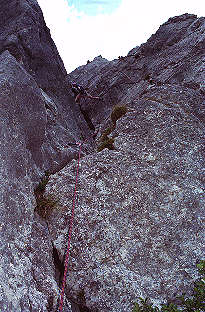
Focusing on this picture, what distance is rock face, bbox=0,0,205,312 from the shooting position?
811cm

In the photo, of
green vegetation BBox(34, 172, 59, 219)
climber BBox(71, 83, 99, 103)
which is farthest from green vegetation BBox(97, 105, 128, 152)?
climber BBox(71, 83, 99, 103)

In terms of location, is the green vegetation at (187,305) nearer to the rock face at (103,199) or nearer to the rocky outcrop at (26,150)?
the rock face at (103,199)

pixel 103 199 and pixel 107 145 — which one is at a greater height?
pixel 107 145

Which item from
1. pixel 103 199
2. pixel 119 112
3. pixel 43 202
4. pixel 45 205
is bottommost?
pixel 103 199

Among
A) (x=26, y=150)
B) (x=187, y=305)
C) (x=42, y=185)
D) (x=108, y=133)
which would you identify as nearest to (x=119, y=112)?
(x=108, y=133)

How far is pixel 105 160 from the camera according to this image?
12391 millimetres

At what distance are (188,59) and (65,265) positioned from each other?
59.3 feet

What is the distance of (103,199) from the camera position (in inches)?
424

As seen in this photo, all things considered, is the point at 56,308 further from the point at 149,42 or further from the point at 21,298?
the point at 149,42

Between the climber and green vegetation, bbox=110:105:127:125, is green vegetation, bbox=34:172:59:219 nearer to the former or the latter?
green vegetation, bbox=110:105:127:125

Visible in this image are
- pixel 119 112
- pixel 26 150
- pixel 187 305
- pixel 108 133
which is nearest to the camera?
pixel 187 305

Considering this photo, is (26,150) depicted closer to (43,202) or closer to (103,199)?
(43,202)

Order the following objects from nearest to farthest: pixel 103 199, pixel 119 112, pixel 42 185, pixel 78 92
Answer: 1. pixel 103 199
2. pixel 42 185
3. pixel 119 112
4. pixel 78 92

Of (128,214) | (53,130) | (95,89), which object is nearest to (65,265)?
(128,214)
